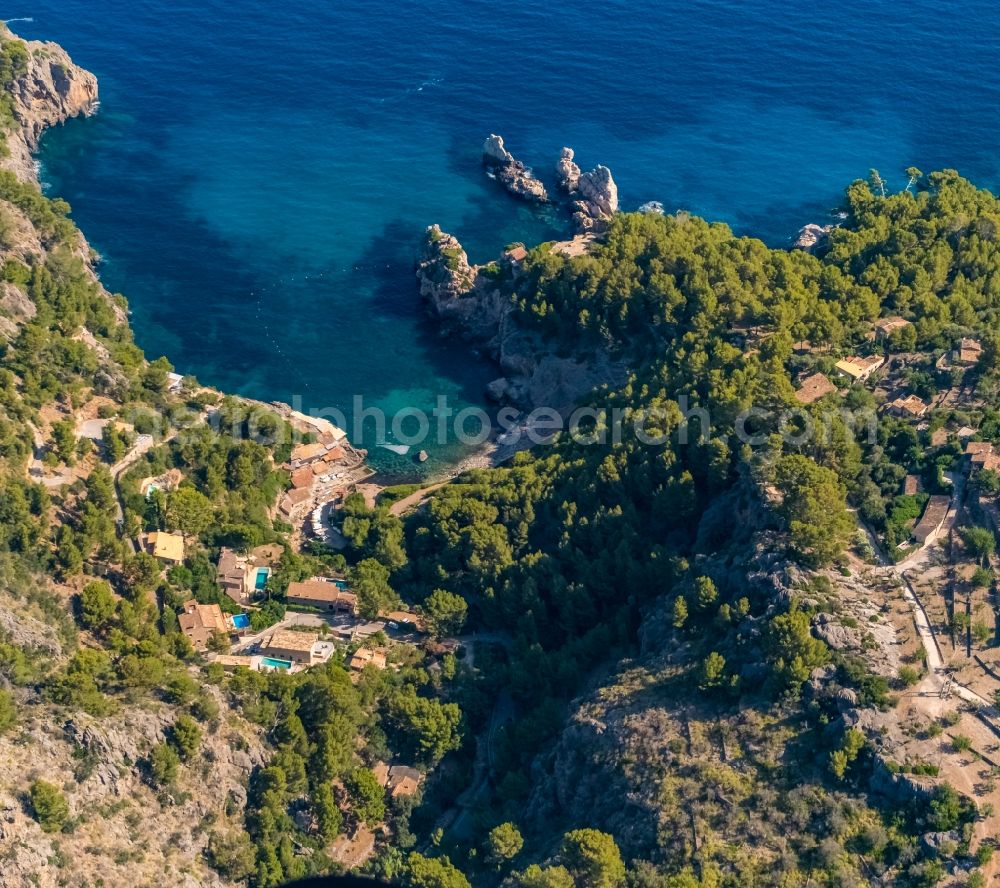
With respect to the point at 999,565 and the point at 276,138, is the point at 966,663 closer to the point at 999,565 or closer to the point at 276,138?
the point at 999,565

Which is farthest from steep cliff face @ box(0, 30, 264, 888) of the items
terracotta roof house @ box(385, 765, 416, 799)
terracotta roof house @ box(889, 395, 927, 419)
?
terracotta roof house @ box(889, 395, 927, 419)

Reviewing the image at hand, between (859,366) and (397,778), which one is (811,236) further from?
(397,778)

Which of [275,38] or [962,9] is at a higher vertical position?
[962,9]

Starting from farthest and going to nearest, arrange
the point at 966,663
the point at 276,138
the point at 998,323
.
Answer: the point at 276,138
the point at 998,323
the point at 966,663

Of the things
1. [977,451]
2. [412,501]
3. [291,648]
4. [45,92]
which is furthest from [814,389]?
[45,92]

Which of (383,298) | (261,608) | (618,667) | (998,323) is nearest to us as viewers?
(618,667)

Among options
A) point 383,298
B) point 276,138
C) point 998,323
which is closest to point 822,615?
point 998,323
